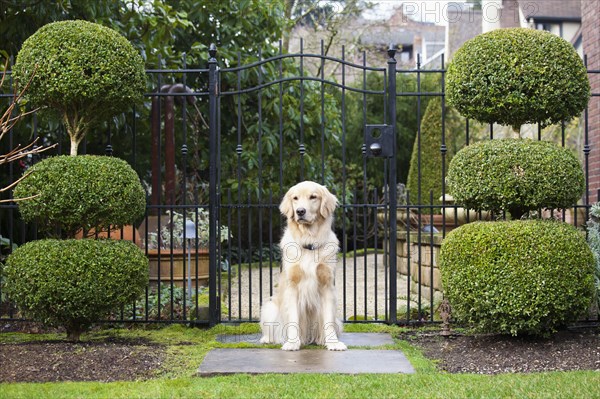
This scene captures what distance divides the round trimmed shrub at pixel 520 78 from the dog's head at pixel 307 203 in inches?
58.1

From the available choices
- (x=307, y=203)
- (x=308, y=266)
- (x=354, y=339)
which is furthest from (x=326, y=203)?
(x=354, y=339)

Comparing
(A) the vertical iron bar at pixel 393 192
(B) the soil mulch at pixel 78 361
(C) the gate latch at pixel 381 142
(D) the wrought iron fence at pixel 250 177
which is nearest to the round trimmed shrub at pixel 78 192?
(D) the wrought iron fence at pixel 250 177

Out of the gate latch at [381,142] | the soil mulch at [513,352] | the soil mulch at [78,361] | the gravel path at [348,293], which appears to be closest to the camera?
the soil mulch at [78,361]

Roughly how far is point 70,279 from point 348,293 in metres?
5.18

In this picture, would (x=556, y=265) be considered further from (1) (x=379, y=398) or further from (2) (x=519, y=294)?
(1) (x=379, y=398)

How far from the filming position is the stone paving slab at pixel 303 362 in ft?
17.1

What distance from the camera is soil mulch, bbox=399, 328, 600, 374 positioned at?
539 centimetres

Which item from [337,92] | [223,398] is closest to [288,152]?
[337,92]

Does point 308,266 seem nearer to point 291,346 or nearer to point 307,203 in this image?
point 307,203

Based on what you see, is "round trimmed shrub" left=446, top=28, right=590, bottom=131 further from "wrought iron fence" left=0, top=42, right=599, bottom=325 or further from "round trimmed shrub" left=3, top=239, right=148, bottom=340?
"round trimmed shrub" left=3, top=239, right=148, bottom=340

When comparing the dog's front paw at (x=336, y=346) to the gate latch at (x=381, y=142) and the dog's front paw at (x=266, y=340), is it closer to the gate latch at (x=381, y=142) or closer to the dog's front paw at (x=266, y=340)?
the dog's front paw at (x=266, y=340)

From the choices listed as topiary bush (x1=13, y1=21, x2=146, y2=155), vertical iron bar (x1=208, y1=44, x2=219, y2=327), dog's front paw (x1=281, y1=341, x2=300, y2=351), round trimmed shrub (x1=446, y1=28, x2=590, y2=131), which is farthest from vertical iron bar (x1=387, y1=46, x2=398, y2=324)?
Result: topiary bush (x1=13, y1=21, x2=146, y2=155)

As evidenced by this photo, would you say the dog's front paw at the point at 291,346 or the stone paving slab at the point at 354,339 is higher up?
the dog's front paw at the point at 291,346

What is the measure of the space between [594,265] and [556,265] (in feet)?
1.90
